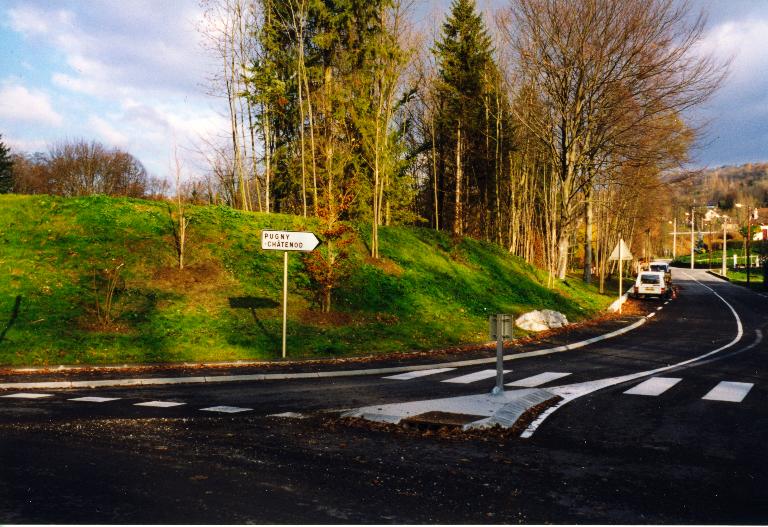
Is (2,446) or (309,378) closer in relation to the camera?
(2,446)

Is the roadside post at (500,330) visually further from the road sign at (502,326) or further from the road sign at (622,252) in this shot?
the road sign at (622,252)

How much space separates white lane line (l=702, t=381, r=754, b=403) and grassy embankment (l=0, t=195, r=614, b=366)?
8.04m

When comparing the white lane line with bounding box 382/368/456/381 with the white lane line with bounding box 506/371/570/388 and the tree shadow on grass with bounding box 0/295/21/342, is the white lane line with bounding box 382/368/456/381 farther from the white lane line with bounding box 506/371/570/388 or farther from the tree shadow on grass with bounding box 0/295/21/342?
the tree shadow on grass with bounding box 0/295/21/342

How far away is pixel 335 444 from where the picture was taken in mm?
7164

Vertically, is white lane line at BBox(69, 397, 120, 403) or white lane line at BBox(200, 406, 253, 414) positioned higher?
white lane line at BBox(200, 406, 253, 414)

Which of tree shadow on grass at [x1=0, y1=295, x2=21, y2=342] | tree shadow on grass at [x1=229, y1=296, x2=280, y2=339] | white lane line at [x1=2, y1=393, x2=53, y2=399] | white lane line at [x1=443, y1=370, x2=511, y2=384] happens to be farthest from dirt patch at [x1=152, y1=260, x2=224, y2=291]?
white lane line at [x1=443, y1=370, x2=511, y2=384]

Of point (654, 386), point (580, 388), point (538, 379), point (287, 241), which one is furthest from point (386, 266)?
point (654, 386)

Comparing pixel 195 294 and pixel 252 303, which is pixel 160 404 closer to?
pixel 252 303

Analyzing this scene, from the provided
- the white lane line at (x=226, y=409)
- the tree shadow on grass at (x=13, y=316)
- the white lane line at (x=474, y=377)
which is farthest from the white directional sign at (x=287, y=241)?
the tree shadow on grass at (x=13, y=316)

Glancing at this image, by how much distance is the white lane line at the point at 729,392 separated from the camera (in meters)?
10.4

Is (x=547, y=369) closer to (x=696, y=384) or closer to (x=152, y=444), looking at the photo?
(x=696, y=384)

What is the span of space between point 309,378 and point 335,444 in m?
5.69

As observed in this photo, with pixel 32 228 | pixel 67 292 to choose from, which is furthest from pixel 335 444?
pixel 32 228

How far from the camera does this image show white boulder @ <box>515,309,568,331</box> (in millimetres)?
21734
